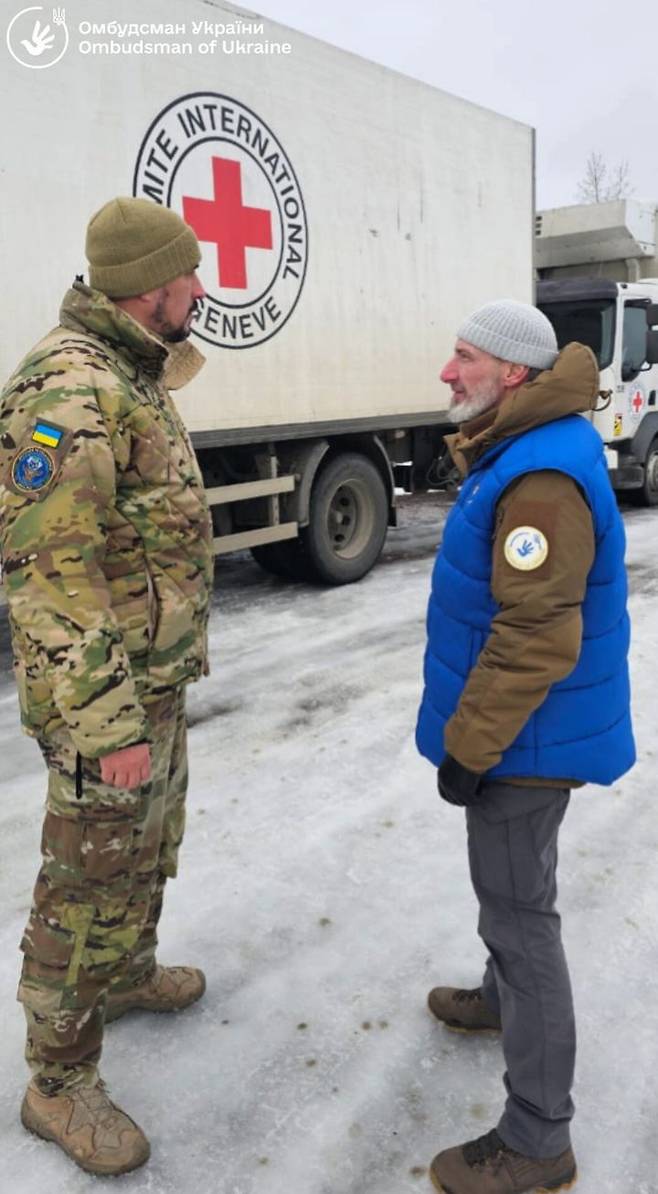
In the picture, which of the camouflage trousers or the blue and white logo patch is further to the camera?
the camouflage trousers

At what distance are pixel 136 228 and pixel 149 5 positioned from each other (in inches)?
150

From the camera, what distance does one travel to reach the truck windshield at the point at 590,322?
9273 mm

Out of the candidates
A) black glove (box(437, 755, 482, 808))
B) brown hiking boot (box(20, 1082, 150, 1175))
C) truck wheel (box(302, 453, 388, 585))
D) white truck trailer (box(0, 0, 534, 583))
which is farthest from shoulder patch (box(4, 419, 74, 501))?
truck wheel (box(302, 453, 388, 585))

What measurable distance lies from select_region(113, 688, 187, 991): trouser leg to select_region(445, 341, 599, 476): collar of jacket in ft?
3.06

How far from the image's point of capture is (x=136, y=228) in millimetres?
1926

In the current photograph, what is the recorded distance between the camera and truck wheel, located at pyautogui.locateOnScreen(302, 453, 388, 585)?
22.4 ft

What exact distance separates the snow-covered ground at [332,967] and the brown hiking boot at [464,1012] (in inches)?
1.4

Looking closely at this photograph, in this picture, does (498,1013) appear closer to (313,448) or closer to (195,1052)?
(195,1052)

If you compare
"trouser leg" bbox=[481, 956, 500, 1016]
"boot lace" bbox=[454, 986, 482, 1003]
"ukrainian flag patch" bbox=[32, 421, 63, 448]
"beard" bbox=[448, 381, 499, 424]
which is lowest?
"boot lace" bbox=[454, 986, 482, 1003]

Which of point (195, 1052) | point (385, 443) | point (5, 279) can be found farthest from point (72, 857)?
point (385, 443)

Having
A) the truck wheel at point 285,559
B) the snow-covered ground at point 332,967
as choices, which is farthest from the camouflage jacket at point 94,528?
the truck wheel at point 285,559

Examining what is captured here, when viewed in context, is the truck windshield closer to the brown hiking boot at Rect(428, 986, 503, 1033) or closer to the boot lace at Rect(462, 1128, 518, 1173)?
the brown hiking boot at Rect(428, 986, 503, 1033)

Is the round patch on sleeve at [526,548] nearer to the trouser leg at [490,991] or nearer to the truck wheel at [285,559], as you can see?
the trouser leg at [490,991]

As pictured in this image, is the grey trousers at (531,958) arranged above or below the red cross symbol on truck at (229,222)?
below
